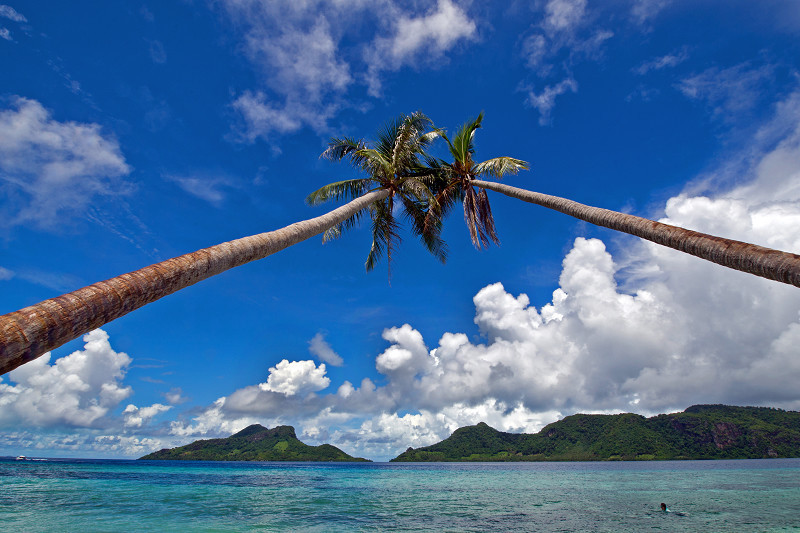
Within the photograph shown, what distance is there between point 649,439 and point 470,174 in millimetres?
123368

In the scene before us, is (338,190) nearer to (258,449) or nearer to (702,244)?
(702,244)

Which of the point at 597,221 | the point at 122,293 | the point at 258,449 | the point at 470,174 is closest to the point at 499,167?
the point at 470,174

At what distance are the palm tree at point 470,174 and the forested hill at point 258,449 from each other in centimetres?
14965

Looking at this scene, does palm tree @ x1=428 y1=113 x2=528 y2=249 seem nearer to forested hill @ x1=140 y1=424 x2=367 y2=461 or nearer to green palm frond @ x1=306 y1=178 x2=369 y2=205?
green palm frond @ x1=306 y1=178 x2=369 y2=205

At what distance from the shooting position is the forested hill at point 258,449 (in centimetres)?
14762

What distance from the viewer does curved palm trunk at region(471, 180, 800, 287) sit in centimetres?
448

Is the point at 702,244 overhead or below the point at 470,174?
below

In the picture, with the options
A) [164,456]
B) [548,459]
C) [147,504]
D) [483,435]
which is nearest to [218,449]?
[164,456]

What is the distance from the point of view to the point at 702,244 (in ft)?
18.1

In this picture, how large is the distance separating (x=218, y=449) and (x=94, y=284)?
183 m

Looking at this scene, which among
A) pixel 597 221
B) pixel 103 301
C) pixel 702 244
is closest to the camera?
pixel 103 301

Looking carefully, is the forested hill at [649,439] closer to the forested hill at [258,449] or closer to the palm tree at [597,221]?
the forested hill at [258,449]

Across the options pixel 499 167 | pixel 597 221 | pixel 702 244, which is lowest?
pixel 702 244

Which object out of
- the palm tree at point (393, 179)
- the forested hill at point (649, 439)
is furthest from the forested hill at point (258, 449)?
the palm tree at point (393, 179)
